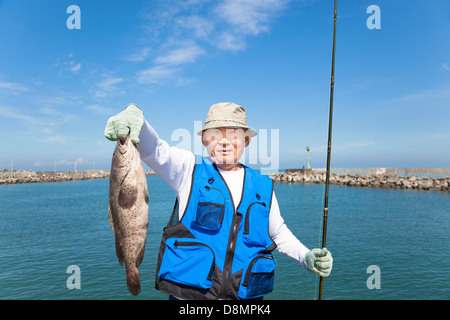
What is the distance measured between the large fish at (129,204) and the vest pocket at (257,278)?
1.00m

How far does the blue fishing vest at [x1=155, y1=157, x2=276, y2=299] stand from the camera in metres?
2.79

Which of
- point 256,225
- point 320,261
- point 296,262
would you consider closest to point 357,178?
point 296,262

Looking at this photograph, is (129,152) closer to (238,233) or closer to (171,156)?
(171,156)

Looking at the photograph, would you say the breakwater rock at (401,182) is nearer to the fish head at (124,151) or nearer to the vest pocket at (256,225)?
the vest pocket at (256,225)

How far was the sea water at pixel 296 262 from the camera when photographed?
12695 mm

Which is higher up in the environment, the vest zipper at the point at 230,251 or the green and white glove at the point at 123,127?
the green and white glove at the point at 123,127

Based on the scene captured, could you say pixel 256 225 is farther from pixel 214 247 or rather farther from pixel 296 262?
pixel 296 262

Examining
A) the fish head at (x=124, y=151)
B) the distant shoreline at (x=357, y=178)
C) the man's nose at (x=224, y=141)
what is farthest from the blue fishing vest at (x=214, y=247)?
the distant shoreline at (x=357, y=178)

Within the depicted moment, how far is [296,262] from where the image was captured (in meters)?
15.9

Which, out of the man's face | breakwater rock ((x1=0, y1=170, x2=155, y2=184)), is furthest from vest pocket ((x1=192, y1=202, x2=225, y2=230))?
breakwater rock ((x1=0, y1=170, x2=155, y2=184))

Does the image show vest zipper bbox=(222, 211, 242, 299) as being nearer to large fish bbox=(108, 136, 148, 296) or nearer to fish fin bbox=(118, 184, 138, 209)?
large fish bbox=(108, 136, 148, 296)

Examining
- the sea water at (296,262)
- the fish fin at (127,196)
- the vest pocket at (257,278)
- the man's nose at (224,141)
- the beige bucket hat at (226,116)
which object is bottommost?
the sea water at (296,262)

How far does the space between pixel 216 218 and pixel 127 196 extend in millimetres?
841
